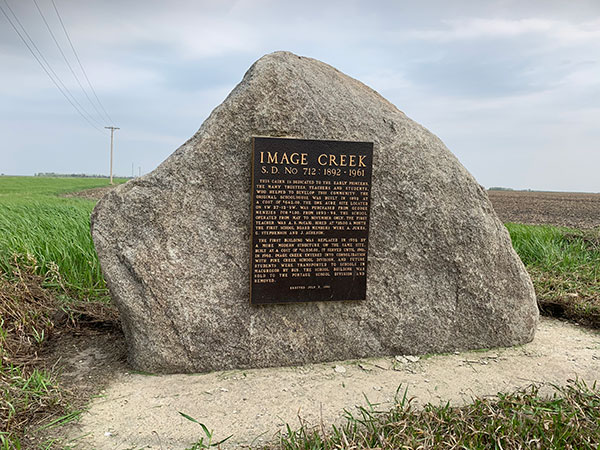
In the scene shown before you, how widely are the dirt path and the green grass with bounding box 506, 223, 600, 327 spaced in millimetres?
1019

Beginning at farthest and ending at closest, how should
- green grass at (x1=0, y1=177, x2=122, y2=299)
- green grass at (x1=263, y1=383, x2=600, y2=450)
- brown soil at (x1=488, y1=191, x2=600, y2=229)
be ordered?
brown soil at (x1=488, y1=191, x2=600, y2=229) < green grass at (x1=0, y1=177, x2=122, y2=299) < green grass at (x1=263, y1=383, x2=600, y2=450)

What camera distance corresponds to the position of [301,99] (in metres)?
3.77

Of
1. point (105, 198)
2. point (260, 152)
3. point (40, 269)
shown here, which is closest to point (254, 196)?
point (260, 152)

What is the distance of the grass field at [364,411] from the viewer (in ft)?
8.95

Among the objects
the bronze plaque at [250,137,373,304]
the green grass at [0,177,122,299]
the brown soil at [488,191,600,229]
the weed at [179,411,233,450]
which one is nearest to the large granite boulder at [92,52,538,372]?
the bronze plaque at [250,137,373,304]

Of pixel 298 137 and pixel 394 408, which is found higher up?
pixel 298 137

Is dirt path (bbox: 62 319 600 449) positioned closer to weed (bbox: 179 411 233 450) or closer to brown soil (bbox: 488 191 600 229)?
weed (bbox: 179 411 233 450)

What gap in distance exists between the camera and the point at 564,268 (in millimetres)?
6516

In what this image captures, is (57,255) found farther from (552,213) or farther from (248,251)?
(552,213)

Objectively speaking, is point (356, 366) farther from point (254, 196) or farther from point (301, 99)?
point (301, 99)

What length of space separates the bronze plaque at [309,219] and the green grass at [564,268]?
294 centimetres

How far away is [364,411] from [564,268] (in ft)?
16.2

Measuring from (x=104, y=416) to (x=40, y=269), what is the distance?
2.75m

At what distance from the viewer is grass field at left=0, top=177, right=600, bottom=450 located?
273 centimetres
